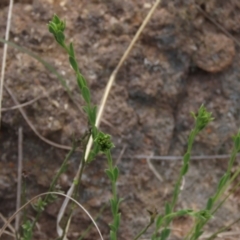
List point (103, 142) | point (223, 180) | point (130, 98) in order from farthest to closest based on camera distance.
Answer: point (130, 98)
point (223, 180)
point (103, 142)

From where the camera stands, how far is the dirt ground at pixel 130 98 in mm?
1635

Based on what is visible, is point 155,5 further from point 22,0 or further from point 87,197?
point 87,197

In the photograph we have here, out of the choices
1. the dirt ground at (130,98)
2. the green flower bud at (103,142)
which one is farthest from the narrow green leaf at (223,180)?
the dirt ground at (130,98)

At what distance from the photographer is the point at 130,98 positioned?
1.72 m

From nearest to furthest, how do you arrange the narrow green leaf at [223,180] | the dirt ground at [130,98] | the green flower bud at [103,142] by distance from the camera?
1. the green flower bud at [103,142]
2. the narrow green leaf at [223,180]
3. the dirt ground at [130,98]

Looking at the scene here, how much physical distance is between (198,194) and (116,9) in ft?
1.91

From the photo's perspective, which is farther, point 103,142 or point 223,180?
point 223,180

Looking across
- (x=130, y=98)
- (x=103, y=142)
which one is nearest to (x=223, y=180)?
(x=103, y=142)

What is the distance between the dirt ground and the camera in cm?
163

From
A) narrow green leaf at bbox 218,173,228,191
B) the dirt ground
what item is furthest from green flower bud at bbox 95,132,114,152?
the dirt ground

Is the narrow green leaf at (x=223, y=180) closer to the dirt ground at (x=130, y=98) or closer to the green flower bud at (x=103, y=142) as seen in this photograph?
the green flower bud at (x=103, y=142)

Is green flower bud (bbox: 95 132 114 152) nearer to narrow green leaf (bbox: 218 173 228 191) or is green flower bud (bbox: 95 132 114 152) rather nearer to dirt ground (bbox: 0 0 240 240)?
narrow green leaf (bbox: 218 173 228 191)

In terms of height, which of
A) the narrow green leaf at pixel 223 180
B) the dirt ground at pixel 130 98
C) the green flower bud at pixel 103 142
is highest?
the green flower bud at pixel 103 142

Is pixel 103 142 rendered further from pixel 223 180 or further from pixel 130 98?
pixel 130 98
